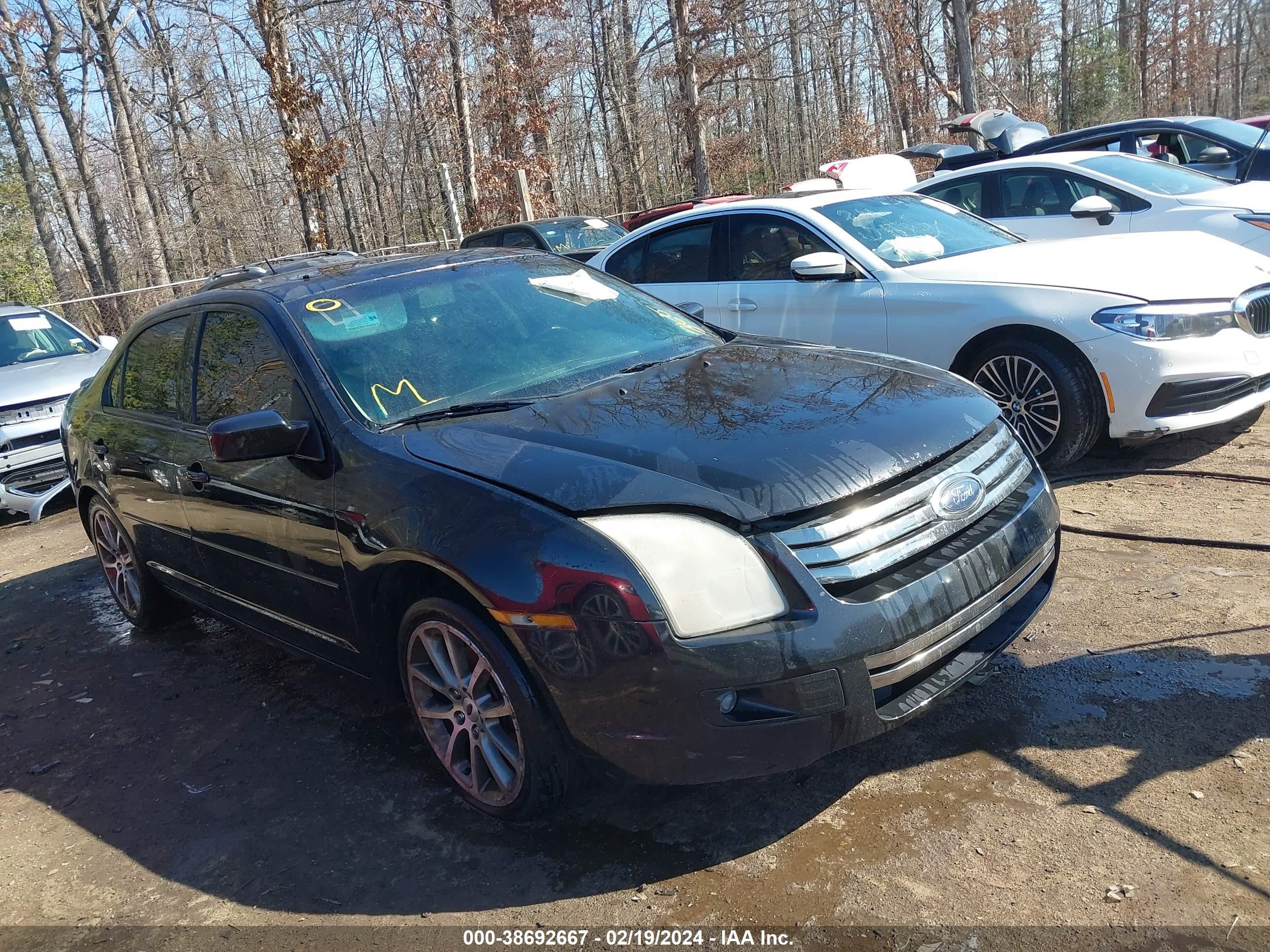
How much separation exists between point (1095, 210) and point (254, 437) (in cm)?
621

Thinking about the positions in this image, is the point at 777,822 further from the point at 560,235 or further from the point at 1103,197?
the point at 560,235

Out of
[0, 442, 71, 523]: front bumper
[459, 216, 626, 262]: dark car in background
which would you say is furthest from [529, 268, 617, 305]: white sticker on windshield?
[459, 216, 626, 262]: dark car in background

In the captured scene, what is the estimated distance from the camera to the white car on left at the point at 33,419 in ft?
25.4

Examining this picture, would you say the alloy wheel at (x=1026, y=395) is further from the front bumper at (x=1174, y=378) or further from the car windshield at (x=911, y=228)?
the car windshield at (x=911, y=228)

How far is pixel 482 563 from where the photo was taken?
8.73ft

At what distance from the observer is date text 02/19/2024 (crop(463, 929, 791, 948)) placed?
2.38 m

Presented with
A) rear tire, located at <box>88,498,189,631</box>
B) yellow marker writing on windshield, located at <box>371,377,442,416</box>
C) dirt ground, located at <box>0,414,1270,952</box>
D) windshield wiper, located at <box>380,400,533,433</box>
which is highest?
yellow marker writing on windshield, located at <box>371,377,442,416</box>

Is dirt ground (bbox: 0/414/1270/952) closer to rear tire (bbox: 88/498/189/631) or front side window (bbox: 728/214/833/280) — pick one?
rear tire (bbox: 88/498/189/631)

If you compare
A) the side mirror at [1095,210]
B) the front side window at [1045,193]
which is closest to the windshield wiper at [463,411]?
Answer: the side mirror at [1095,210]

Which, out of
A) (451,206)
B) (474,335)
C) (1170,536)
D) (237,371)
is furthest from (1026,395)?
(451,206)

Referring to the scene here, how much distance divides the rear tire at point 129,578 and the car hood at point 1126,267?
4.40m

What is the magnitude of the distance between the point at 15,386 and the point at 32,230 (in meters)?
22.7

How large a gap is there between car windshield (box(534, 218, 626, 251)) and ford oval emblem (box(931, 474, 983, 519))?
11562mm

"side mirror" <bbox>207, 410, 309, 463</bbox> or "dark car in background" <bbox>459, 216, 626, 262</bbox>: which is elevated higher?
"dark car in background" <bbox>459, 216, 626, 262</bbox>
